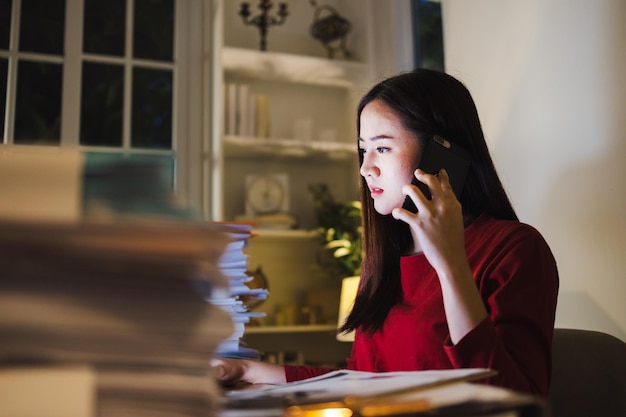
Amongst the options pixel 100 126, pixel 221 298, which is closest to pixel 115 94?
pixel 100 126

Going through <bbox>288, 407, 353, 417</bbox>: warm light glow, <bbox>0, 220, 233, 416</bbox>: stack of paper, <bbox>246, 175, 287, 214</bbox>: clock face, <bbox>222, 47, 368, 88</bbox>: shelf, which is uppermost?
<bbox>222, 47, 368, 88</bbox>: shelf

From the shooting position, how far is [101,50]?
339cm

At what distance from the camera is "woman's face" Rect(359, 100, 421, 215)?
1252 millimetres

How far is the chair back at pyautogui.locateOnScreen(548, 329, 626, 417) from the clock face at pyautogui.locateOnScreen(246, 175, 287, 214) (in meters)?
2.19

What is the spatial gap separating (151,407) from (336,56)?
144 inches

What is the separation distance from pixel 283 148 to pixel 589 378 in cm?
232

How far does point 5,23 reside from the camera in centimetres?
319

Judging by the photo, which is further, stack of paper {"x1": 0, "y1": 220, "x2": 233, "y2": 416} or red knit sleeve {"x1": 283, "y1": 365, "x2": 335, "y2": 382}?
red knit sleeve {"x1": 283, "y1": 365, "x2": 335, "y2": 382}

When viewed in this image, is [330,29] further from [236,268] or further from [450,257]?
[236,268]

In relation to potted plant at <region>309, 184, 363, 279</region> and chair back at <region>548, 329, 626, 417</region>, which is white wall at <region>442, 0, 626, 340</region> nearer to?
chair back at <region>548, 329, 626, 417</region>

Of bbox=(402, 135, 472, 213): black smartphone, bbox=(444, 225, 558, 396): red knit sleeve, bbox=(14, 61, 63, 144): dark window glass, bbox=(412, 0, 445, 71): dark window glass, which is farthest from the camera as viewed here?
bbox=(14, 61, 63, 144): dark window glass

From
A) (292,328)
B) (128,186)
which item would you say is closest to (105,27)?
(292,328)

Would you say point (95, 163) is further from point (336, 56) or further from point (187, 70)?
point (336, 56)

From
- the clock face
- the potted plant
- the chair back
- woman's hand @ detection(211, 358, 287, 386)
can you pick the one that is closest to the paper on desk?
woman's hand @ detection(211, 358, 287, 386)
